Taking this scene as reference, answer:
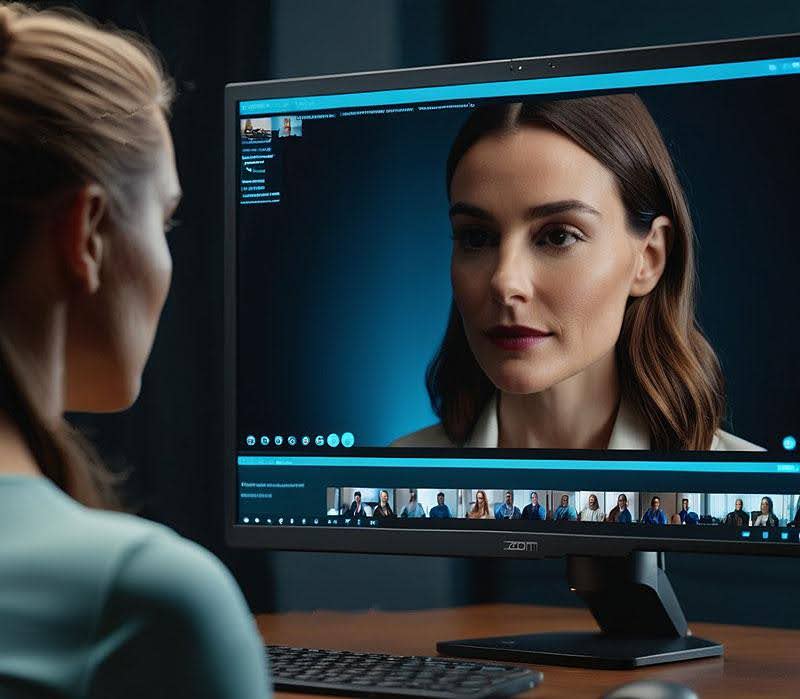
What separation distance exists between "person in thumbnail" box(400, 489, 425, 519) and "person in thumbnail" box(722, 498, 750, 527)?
1.08ft

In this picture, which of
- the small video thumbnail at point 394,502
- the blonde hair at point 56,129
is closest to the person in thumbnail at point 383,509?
the small video thumbnail at point 394,502

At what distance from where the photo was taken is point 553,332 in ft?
4.72

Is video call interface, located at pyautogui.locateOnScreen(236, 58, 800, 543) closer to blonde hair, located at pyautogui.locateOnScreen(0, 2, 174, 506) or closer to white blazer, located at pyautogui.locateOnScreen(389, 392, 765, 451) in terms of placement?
white blazer, located at pyautogui.locateOnScreen(389, 392, 765, 451)

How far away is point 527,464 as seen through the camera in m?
1.46

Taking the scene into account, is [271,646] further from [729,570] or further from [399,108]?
[729,570]

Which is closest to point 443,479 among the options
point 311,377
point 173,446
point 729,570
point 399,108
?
point 311,377

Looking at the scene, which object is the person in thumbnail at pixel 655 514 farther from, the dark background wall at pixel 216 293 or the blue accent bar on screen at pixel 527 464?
the dark background wall at pixel 216 293

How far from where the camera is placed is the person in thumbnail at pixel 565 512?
1433mm

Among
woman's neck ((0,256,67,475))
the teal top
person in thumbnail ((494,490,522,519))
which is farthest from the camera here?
person in thumbnail ((494,490,522,519))

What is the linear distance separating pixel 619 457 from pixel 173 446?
915 millimetres

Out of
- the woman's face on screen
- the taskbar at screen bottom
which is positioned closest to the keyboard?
the taskbar at screen bottom

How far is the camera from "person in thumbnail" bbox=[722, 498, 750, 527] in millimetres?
1373

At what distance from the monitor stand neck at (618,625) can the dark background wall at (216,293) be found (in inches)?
22.2

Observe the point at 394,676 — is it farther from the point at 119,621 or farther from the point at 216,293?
the point at 216,293
